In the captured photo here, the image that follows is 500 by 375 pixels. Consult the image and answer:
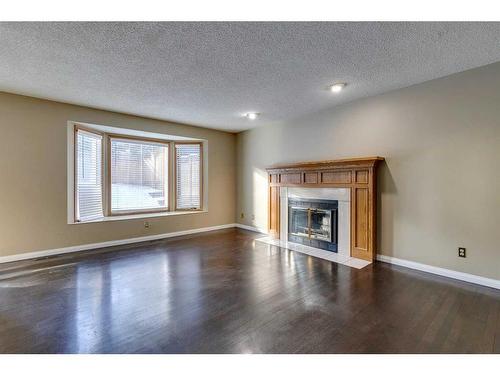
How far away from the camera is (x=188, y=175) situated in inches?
237

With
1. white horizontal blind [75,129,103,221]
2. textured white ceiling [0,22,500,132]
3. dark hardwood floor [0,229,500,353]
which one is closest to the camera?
dark hardwood floor [0,229,500,353]

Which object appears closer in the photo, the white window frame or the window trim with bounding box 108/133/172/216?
the white window frame

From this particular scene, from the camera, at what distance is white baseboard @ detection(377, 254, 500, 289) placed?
9.11 feet

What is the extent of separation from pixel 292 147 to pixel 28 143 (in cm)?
447

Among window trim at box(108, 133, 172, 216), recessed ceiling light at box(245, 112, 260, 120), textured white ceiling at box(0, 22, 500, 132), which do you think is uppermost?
recessed ceiling light at box(245, 112, 260, 120)

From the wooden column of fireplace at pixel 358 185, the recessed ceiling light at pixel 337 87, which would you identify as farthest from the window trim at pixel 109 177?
the recessed ceiling light at pixel 337 87

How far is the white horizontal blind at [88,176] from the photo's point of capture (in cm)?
443

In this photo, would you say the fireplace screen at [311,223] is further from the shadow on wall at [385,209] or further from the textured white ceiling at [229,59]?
the textured white ceiling at [229,59]

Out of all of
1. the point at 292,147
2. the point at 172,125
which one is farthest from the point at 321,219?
the point at 172,125

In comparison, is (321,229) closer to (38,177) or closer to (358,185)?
(358,185)

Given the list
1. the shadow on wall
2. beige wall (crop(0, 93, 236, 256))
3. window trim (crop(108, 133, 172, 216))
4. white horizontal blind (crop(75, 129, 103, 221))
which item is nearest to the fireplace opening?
the shadow on wall

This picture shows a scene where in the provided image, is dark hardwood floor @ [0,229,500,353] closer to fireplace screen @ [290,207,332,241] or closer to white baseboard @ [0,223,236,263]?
white baseboard @ [0,223,236,263]

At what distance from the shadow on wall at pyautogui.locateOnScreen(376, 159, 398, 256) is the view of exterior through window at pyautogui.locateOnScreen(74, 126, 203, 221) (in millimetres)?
3989
